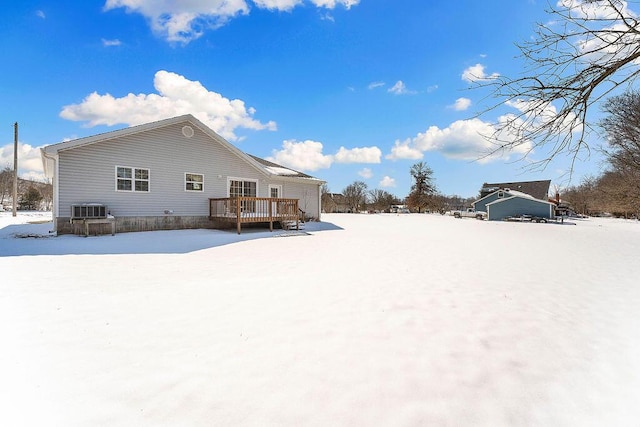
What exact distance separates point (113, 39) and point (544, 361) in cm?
1540

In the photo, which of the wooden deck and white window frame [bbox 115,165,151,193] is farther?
the wooden deck

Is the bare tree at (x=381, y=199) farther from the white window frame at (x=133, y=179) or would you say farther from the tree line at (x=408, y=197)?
the white window frame at (x=133, y=179)

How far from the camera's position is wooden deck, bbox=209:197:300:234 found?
1302cm

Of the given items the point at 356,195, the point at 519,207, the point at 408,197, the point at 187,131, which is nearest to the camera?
the point at 187,131

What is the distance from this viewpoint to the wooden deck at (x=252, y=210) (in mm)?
13016

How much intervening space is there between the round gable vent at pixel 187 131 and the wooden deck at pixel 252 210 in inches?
123

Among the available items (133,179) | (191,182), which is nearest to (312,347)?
(133,179)

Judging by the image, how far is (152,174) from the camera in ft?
41.1

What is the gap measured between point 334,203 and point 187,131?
123 ft

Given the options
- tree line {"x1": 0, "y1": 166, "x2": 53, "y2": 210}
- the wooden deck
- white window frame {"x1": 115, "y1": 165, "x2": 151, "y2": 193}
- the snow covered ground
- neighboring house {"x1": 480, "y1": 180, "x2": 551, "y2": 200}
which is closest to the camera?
the snow covered ground

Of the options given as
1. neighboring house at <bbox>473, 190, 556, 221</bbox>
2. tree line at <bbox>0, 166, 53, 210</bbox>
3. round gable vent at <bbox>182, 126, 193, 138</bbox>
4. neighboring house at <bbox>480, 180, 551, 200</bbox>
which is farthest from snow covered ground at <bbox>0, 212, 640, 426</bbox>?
tree line at <bbox>0, 166, 53, 210</bbox>

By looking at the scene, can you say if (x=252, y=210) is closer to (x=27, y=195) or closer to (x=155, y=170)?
(x=155, y=170)

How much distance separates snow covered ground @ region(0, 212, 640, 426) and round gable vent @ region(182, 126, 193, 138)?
847cm

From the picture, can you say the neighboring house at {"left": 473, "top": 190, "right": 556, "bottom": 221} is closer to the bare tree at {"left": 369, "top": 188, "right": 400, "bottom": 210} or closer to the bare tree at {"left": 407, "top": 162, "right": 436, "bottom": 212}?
the bare tree at {"left": 407, "top": 162, "right": 436, "bottom": 212}
